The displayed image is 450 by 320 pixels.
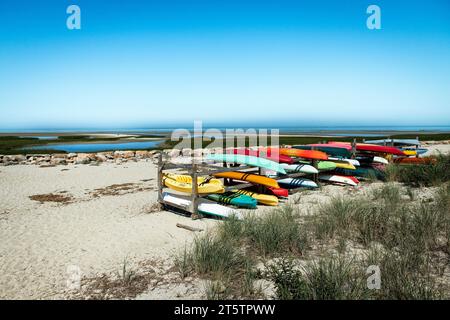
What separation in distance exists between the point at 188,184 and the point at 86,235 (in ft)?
11.4

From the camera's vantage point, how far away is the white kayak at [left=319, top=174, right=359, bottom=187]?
12.7 meters

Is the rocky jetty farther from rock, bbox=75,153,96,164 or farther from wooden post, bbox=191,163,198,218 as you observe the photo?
wooden post, bbox=191,163,198,218

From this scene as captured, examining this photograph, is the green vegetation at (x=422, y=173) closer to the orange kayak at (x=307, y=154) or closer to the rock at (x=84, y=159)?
the orange kayak at (x=307, y=154)

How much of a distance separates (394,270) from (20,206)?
40.2 feet

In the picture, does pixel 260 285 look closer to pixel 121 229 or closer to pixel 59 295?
pixel 59 295

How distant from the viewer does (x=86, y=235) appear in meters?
7.54

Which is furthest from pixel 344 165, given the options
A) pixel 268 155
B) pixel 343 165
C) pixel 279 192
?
pixel 279 192

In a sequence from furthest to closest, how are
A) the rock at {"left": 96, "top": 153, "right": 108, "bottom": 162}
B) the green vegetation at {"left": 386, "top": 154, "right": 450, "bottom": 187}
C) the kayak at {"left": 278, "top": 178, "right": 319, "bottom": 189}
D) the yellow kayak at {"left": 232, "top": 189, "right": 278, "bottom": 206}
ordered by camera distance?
the rock at {"left": 96, "top": 153, "right": 108, "bottom": 162}, the kayak at {"left": 278, "top": 178, "right": 319, "bottom": 189}, the green vegetation at {"left": 386, "top": 154, "right": 450, "bottom": 187}, the yellow kayak at {"left": 232, "top": 189, "right": 278, "bottom": 206}

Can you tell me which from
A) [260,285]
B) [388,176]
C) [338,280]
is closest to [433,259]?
[338,280]

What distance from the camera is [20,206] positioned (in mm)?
11062

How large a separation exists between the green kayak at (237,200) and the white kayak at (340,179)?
5.30 metres

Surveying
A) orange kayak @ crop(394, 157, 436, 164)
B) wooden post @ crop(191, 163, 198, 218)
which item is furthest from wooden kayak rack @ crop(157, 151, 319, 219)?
orange kayak @ crop(394, 157, 436, 164)

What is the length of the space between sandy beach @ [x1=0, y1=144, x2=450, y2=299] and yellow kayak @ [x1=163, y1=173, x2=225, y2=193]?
946mm

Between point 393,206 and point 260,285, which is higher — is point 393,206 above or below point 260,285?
above
